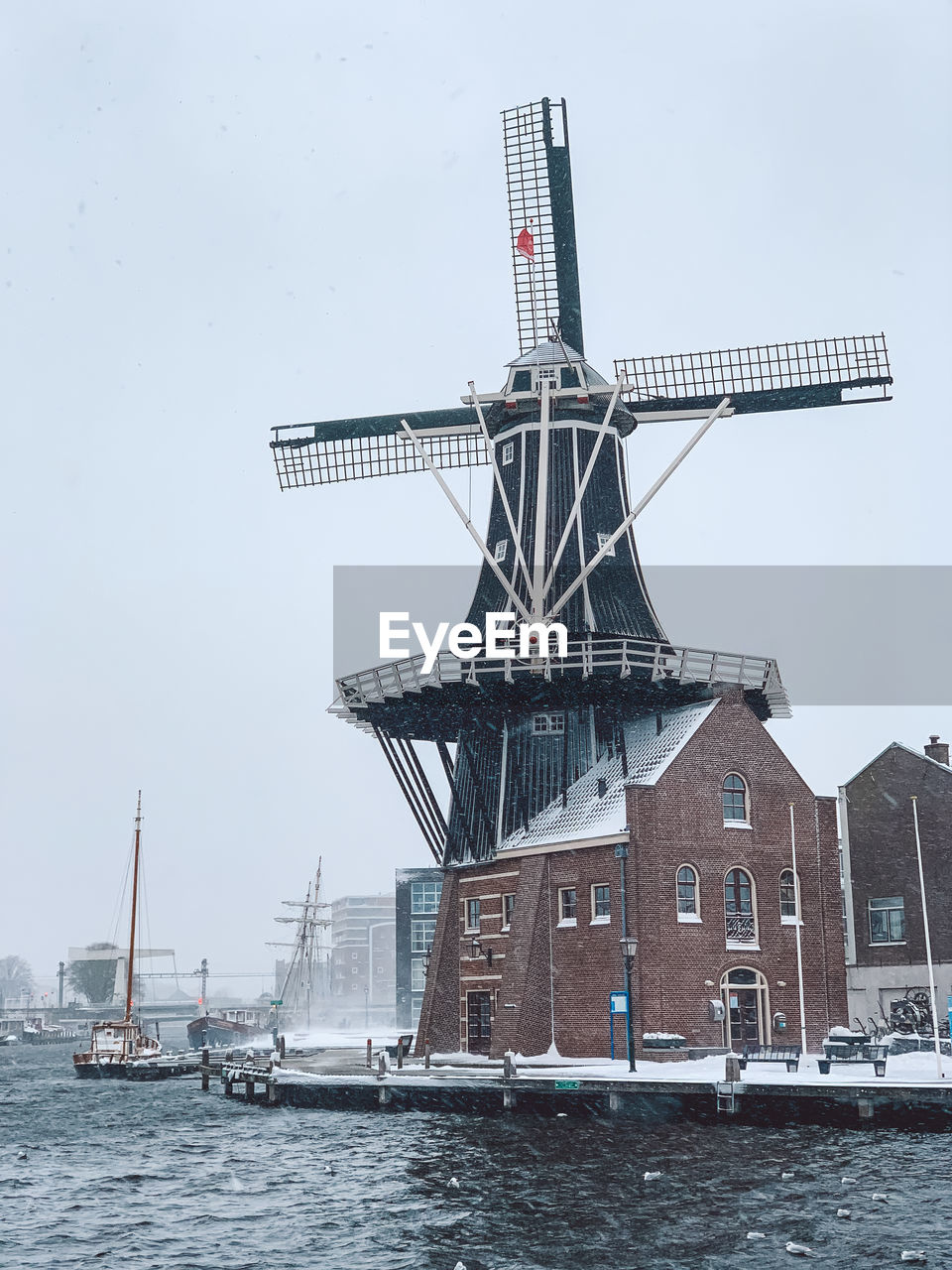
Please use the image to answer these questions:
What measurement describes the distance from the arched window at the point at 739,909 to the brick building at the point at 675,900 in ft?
0.17

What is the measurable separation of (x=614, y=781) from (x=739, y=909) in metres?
5.59

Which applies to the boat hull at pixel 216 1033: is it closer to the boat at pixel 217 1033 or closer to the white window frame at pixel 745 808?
the boat at pixel 217 1033

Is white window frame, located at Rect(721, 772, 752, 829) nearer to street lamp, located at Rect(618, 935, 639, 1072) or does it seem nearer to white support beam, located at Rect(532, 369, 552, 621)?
street lamp, located at Rect(618, 935, 639, 1072)

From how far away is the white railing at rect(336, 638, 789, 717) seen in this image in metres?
45.0

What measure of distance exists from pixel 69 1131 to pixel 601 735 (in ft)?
70.6

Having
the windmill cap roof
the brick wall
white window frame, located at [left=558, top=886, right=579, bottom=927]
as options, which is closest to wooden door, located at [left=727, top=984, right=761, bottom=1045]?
white window frame, located at [left=558, top=886, right=579, bottom=927]

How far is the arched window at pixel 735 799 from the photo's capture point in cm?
4516

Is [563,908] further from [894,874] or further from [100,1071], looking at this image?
Answer: [100,1071]

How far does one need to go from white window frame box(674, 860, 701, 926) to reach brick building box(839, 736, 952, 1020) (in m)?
11.5

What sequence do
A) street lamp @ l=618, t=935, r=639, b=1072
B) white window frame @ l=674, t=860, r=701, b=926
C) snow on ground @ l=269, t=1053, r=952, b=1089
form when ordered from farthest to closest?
white window frame @ l=674, t=860, r=701, b=926, street lamp @ l=618, t=935, r=639, b=1072, snow on ground @ l=269, t=1053, r=952, b=1089

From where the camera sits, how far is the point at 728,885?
4434 centimetres

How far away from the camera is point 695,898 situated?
1710 inches

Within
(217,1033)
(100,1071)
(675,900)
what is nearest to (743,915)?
(675,900)

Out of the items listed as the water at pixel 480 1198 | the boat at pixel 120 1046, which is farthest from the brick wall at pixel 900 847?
the boat at pixel 120 1046
